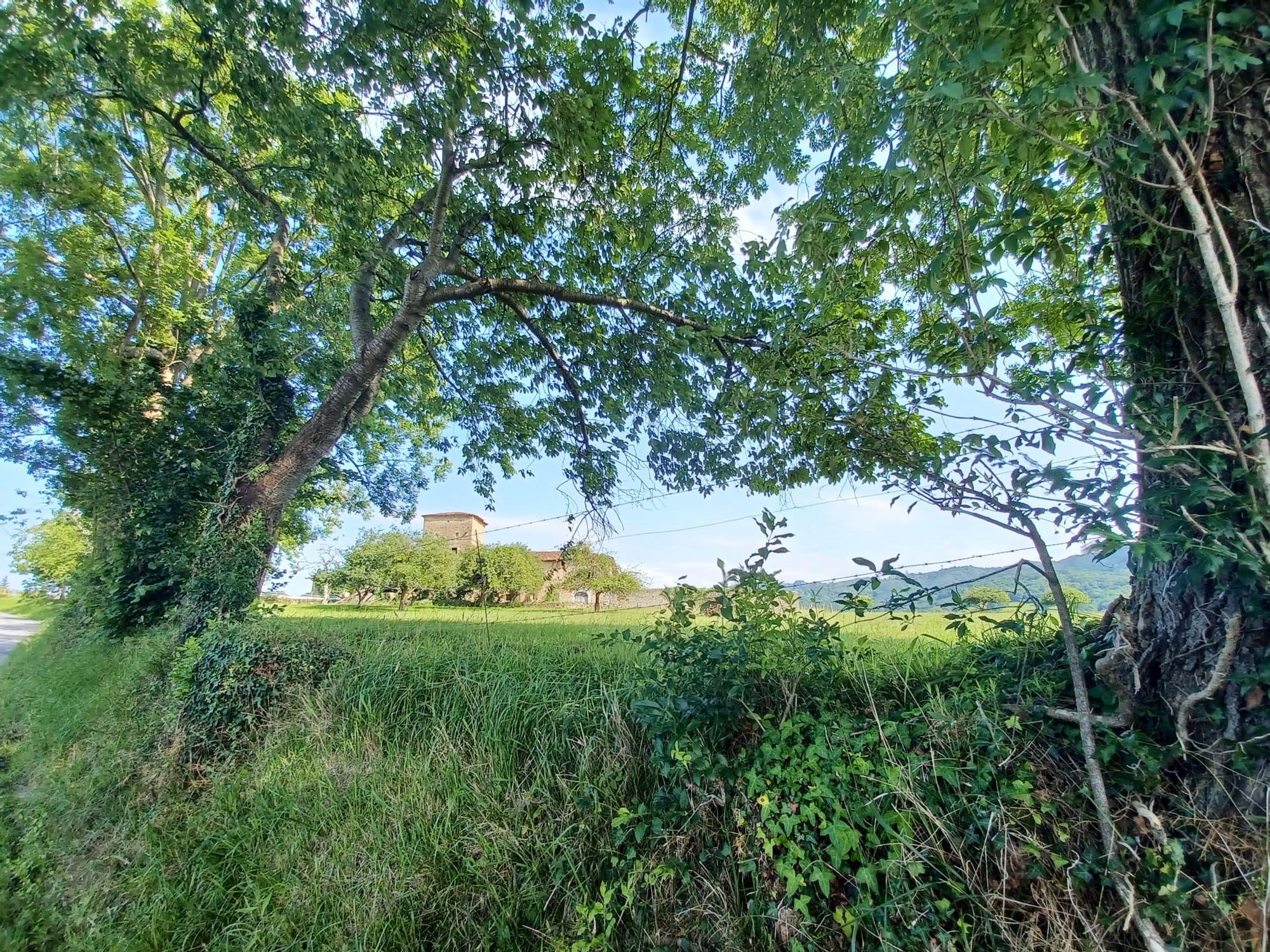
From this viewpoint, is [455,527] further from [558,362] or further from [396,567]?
[558,362]

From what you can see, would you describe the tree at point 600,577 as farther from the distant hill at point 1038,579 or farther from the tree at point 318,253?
the distant hill at point 1038,579

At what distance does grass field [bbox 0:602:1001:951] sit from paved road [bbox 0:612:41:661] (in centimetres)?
1225

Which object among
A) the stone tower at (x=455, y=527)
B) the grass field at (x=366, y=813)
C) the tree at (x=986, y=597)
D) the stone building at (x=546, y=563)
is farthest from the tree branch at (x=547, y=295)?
the stone tower at (x=455, y=527)

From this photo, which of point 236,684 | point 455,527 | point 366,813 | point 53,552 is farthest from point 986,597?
point 53,552

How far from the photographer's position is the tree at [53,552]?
29.2ft

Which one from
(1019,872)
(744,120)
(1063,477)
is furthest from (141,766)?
(744,120)

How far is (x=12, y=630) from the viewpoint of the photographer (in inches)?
639

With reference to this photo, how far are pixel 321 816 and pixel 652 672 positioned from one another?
216 cm

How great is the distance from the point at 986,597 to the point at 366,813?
11.2ft

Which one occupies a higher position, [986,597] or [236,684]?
[986,597]

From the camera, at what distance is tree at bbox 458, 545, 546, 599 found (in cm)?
964

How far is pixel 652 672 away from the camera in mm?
2625

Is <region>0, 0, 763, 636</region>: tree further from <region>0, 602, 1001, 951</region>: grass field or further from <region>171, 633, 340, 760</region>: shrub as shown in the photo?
<region>0, 602, 1001, 951</region>: grass field

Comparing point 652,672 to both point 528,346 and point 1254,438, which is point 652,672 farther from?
point 528,346
